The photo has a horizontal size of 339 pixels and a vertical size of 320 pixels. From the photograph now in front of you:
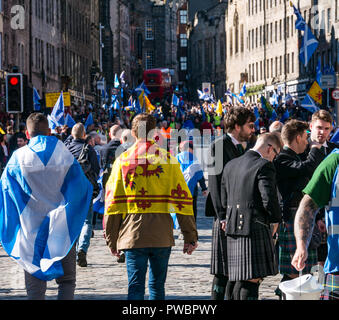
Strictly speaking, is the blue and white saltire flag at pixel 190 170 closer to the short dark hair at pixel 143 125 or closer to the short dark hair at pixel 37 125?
the short dark hair at pixel 37 125

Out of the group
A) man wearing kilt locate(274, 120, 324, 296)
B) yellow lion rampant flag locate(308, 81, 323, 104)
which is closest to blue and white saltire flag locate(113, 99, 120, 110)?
yellow lion rampant flag locate(308, 81, 323, 104)

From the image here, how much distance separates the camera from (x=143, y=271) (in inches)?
304

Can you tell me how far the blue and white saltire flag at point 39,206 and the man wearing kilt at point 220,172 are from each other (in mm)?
1116

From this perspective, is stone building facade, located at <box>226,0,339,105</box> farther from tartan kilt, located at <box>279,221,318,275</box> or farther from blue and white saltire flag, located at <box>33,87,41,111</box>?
tartan kilt, located at <box>279,221,318,275</box>

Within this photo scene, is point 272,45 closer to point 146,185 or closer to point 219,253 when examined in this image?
point 219,253

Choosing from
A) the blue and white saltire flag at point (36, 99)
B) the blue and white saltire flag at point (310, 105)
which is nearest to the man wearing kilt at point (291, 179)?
the blue and white saltire flag at point (310, 105)

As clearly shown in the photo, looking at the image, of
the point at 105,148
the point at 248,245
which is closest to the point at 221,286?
the point at 248,245

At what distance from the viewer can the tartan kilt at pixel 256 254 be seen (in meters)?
7.75

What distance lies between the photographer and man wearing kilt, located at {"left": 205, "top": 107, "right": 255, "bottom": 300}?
27.1ft

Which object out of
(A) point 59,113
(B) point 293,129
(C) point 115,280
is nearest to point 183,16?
(A) point 59,113

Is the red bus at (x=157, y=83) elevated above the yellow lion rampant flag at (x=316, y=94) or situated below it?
above

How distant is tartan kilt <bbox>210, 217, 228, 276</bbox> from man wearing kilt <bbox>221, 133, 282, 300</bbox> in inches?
11.2

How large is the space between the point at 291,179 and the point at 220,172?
0.81 m

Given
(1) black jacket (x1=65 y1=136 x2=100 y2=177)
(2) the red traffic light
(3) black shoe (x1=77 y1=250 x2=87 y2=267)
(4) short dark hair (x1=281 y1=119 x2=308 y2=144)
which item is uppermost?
(2) the red traffic light
